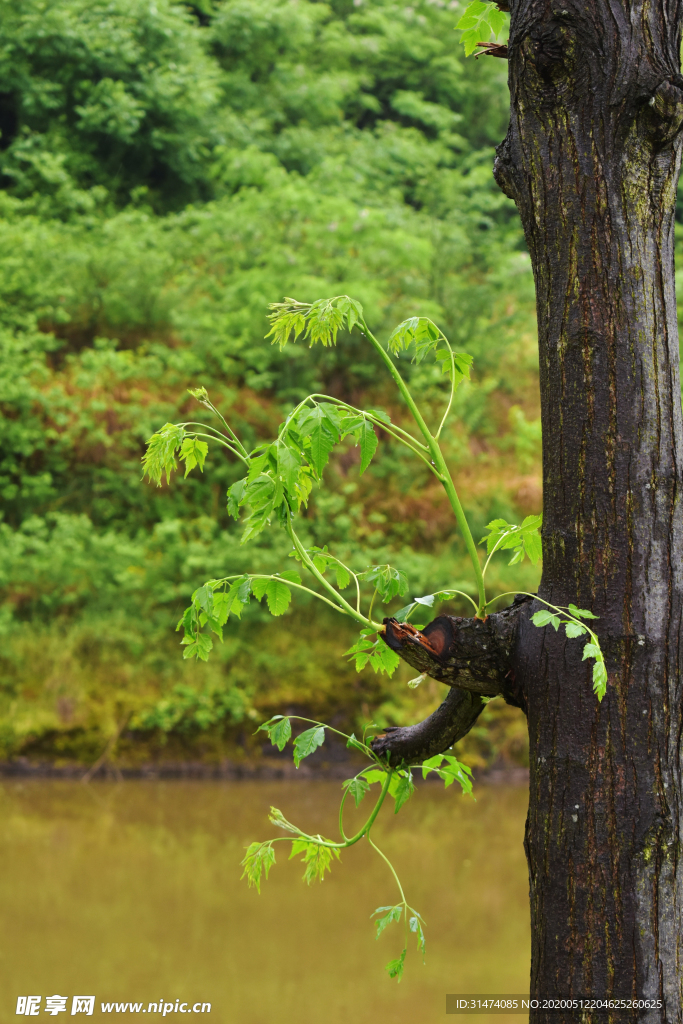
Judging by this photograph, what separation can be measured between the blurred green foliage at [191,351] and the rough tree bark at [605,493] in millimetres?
5337

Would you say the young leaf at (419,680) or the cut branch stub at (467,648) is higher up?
the cut branch stub at (467,648)

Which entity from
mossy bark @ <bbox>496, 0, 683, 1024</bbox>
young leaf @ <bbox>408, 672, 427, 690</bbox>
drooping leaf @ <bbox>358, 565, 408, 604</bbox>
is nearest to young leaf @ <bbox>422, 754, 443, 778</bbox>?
young leaf @ <bbox>408, 672, 427, 690</bbox>

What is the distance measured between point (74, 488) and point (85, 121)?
175 inches

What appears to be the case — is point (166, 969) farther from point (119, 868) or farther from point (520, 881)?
point (520, 881)

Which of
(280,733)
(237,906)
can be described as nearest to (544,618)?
(280,733)

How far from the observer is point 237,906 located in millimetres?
3844

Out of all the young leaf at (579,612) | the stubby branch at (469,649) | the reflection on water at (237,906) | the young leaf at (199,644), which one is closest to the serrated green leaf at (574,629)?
the young leaf at (579,612)

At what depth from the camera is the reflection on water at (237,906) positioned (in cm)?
314

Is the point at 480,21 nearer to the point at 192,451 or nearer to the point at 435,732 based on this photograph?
the point at 192,451

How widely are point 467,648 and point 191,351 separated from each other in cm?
689

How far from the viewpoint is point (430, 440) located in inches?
45.3

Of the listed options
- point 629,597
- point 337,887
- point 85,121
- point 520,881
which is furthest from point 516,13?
point 85,121

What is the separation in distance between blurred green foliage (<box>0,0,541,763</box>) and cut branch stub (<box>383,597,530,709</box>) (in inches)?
204

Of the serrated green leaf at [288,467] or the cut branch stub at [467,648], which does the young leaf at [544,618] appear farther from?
the serrated green leaf at [288,467]
